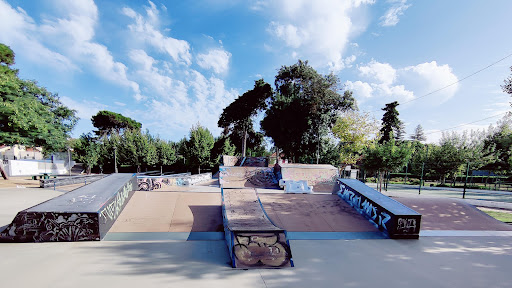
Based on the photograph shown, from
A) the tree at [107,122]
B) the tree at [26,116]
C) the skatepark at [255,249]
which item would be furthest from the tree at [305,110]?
the tree at [107,122]

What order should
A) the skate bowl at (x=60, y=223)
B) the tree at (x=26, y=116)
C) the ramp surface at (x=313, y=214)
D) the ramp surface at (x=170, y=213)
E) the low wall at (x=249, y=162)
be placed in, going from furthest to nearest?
the low wall at (x=249, y=162)
the tree at (x=26, y=116)
the ramp surface at (x=313, y=214)
the ramp surface at (x=170, y=213)
the skate bowl at (x=60, y=223)

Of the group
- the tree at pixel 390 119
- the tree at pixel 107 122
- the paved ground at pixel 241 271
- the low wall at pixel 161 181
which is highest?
the tree at pixel 390 119

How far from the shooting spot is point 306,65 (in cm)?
2770

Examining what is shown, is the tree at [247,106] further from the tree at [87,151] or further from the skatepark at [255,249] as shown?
the skatepark at [255,249]

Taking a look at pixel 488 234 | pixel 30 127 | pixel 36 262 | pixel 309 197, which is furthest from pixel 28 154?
pixel 488 234

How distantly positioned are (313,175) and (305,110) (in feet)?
37.3

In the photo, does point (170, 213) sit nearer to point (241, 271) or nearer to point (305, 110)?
point (241, 271)

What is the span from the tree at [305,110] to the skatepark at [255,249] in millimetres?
17975

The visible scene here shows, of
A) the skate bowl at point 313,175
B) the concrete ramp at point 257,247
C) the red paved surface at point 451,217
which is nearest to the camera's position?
the concrete ramp at point 257,247

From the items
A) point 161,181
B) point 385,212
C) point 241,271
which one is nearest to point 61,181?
point 161,181

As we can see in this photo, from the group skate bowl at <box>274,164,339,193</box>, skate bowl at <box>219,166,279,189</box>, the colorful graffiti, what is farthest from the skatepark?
skate bowl at <box>219,166,279,189</box>

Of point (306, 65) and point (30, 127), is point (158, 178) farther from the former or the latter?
point (306, 65)

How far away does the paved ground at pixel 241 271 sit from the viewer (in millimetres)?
3521

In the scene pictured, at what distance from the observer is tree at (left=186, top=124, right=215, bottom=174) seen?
25.9 metres
